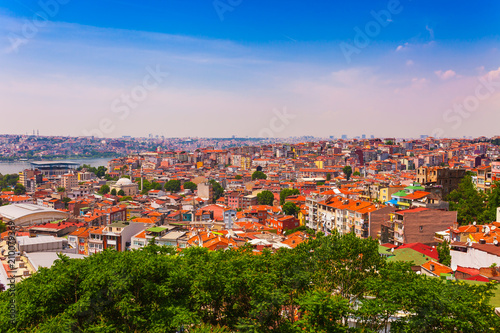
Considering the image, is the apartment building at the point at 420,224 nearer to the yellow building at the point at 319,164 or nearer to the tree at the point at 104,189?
the tree at the point at 104,189

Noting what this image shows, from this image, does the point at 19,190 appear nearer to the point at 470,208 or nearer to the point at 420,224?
the point at 420,224

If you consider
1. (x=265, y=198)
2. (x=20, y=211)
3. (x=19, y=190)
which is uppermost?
(x=20, y=211)

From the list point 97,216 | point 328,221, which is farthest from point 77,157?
point 328,221

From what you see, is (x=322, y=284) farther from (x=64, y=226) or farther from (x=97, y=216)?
(x=97, y=216)

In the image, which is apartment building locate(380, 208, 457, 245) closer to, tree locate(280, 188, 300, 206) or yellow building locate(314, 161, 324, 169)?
tree locate(280, 188, 300, 206)

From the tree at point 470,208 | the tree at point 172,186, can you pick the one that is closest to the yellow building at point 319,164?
the tree at point 172,186

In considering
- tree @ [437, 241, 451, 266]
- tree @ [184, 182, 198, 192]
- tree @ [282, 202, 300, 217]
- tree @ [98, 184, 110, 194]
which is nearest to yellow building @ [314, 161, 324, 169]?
tree @ [184, 182, 198, 192]

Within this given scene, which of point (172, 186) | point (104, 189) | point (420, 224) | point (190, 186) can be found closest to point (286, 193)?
point (190, 186)

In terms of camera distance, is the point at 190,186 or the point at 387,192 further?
the point at 190,186
